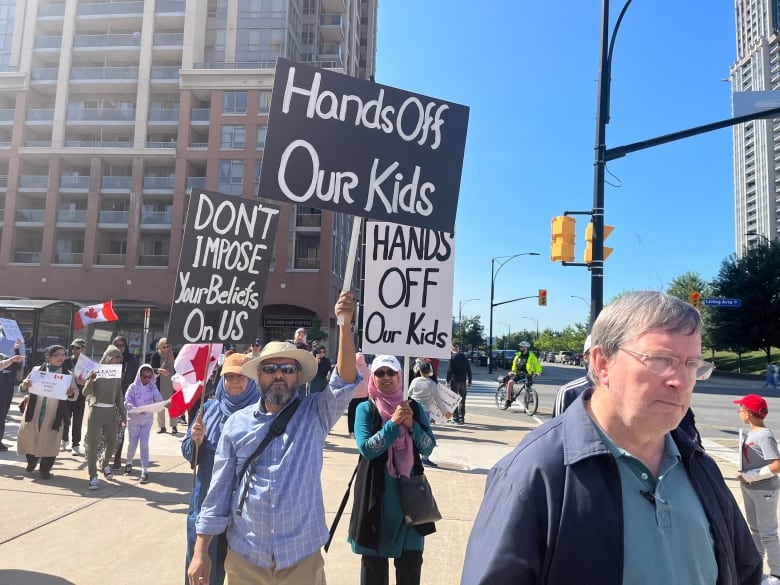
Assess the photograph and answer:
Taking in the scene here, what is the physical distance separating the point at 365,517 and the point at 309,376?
3.08 ft

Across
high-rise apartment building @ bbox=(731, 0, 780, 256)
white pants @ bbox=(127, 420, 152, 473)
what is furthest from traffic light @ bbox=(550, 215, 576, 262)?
high-rise apartment building @ bbox=(731, 0, 780, 256)

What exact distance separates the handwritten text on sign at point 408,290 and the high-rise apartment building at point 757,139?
11847cm

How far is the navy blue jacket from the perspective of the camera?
55.8 inches

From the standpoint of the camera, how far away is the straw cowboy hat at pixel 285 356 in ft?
9.69

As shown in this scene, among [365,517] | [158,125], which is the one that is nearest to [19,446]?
[365,517]

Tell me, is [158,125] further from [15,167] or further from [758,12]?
[758,12]

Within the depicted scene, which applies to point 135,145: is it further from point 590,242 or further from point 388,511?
point 388,511

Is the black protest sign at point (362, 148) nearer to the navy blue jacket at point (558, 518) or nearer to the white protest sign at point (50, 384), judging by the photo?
the navy blue jacket at point (558, 518)

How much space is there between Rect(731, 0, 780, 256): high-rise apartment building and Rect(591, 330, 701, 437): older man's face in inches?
4754

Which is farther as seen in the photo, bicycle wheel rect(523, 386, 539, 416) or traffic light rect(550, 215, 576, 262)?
bicycle wheel rect(523, 386, 539, 416)

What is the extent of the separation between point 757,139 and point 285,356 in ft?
466

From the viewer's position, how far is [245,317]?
4.64 metres

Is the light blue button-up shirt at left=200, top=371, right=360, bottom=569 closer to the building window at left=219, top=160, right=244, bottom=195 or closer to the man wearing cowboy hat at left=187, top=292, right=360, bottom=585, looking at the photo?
the man wearing cowboy hat at left=187, top=292, right=360, bottom=585

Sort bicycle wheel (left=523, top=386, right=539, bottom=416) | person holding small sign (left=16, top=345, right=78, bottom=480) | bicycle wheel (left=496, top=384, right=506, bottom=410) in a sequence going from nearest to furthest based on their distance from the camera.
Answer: person holding small sign (left=16, top=345, right=78, bottom=480) < bicycle wheel (left=523, top=386, right=539, bottom=416) < bicycle wheel (left=496, top=384, right=506, bottom=410)
